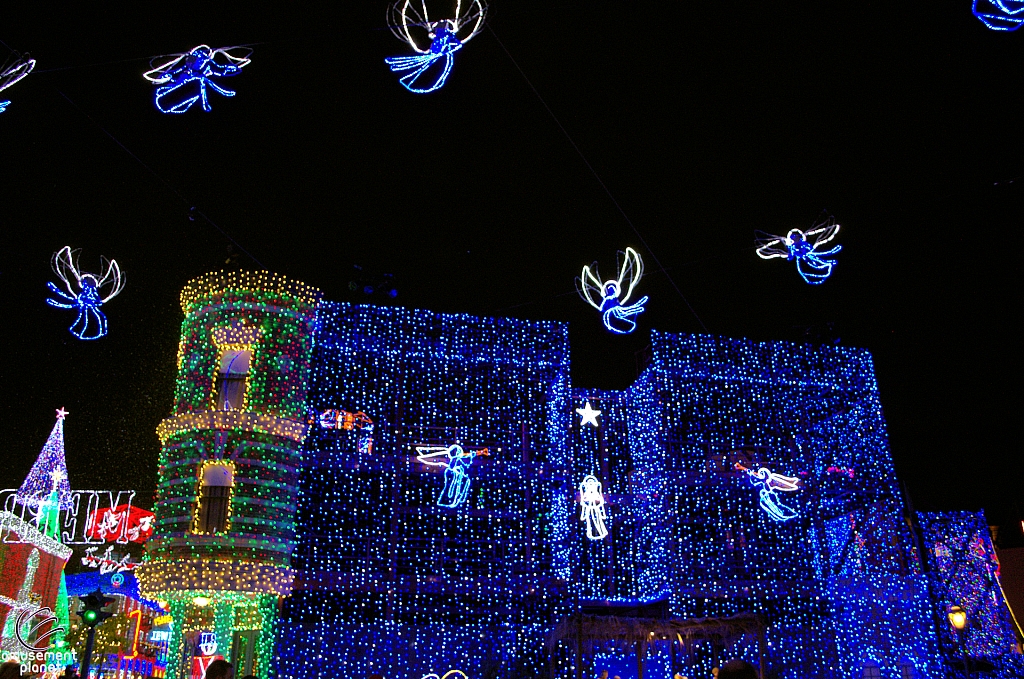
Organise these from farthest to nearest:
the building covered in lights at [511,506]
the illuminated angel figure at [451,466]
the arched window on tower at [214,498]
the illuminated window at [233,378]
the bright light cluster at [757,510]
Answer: the bright light cluster at [757,510], the illuminated angel figure at [451,466], the illuminated window at [233,378], the building covered in lights at [511,506], the arched window on tower at [214,498]

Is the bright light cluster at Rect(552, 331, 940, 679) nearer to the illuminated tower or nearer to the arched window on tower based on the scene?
the illuminated tower

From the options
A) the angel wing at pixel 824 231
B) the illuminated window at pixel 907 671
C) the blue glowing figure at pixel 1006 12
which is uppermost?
the angel wing at pixel 824 231

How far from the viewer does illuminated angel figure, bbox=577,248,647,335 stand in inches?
596

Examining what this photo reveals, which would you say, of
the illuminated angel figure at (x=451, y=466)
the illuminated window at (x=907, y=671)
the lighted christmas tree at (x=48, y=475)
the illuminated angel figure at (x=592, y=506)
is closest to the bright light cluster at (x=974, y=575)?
the illuminated window at (x=907, y=671)

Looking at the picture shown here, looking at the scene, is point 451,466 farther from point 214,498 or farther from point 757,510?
point 757,510

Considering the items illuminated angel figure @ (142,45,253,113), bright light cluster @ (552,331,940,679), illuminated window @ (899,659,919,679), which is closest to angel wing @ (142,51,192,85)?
illuminated angel figure @ (142,45,253,113)

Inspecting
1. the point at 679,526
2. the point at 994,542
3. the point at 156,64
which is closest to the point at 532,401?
the point at 679,526

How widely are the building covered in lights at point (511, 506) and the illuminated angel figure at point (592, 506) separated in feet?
0.28

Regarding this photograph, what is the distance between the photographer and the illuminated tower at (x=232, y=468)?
721 inches

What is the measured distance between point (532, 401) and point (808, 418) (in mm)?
8016

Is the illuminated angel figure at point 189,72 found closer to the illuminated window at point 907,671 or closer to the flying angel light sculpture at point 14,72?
the flying angel light sculpture at point 14,72

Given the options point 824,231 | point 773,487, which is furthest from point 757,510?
point 824,231

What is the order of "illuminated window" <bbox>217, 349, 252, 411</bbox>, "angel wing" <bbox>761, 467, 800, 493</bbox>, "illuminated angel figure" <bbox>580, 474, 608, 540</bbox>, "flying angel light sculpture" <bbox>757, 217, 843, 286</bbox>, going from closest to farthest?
"flying angel light sculpture" <bbox>757, 217, 843, 286</bbox>, "illuminated window" <bbox>217, 349, 252, 411</bbox>, "angel wing" <bbox>761, 467, 800, 493</bbox>, "illuminated angel figure" <bbox>580, 474, 608, 540</bbox>

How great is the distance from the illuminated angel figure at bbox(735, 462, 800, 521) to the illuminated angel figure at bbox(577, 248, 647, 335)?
5.27 metres
